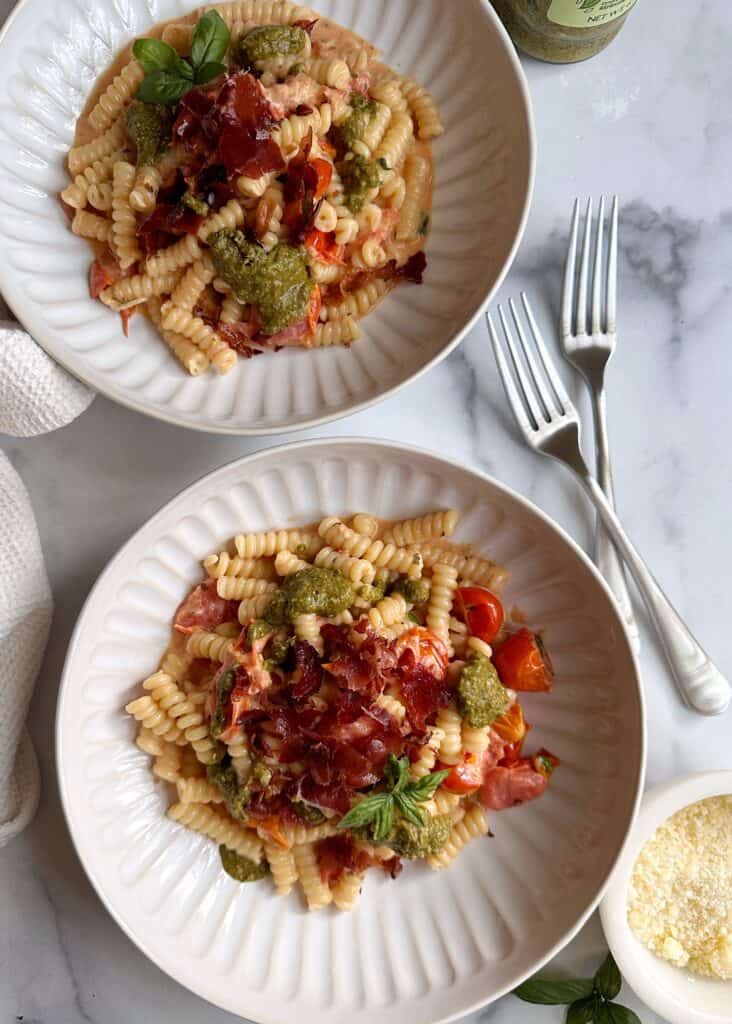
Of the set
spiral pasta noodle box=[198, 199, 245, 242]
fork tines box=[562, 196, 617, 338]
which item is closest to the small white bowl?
fork tines box=[562, 196, 617, 338]

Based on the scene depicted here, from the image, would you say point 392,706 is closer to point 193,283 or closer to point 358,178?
point 193,283

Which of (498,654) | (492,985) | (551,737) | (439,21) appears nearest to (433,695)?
(498,654)

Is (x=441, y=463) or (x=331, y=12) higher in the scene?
(x=331, y=12)

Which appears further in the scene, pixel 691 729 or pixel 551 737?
pixel 691 729

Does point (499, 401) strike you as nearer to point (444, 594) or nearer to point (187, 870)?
point (444, 594)

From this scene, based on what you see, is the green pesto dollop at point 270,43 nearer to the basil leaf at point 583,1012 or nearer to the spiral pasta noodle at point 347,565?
the spiral pasta noodle at point 347,565

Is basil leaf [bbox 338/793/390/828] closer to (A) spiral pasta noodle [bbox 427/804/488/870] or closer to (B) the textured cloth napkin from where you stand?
(A) spiral pasta noodle [bbox 427/804/488/870]
